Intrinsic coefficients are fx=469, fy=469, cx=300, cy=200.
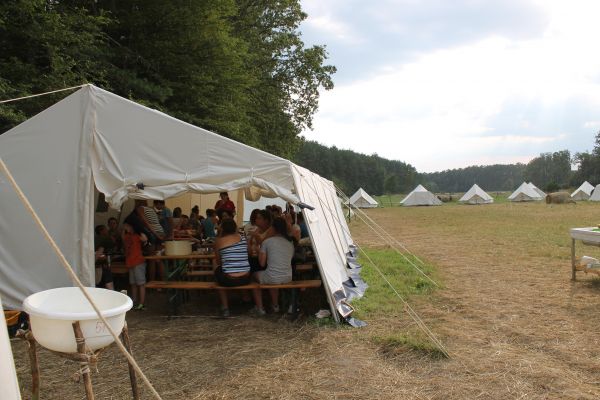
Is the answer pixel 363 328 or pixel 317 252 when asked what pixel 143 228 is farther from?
pixel 363 328

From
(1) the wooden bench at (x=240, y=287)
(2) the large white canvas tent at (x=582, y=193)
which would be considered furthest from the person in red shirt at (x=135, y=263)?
(2) the large white canvas tent at (x=582, y=193)

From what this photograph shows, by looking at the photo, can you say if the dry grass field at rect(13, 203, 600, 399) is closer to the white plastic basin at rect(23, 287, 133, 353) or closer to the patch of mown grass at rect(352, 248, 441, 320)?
the patch of mown grass at rect(352, 248, 441, 320)

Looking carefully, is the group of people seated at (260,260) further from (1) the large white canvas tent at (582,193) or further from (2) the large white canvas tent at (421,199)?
(1) the large white canvas tent at (582,193)

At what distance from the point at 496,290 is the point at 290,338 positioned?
3.83 metres

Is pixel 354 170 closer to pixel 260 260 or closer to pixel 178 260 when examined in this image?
pixel 178 260

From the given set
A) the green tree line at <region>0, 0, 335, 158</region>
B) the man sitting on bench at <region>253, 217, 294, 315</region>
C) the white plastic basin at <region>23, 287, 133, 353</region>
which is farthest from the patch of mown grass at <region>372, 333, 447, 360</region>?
the green tree line at <region>0, 0, 335, 158</region>

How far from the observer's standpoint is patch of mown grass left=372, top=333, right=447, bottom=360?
175 inches

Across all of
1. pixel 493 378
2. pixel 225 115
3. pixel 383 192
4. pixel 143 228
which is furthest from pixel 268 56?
pixel 383 192

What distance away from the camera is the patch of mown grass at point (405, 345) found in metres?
4.46

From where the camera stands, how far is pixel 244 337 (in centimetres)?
507

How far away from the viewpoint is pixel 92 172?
5.78 m

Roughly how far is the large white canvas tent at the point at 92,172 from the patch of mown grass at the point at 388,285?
0.69m

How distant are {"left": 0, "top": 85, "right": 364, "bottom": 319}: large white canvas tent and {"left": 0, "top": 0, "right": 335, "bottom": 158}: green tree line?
8.29 ft

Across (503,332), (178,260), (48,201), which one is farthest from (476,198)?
(48,201)
